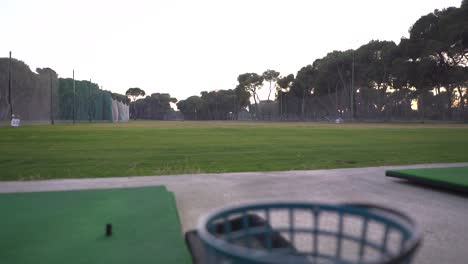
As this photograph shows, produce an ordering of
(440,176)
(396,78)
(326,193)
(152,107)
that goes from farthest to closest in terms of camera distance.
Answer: (152,107), (396,78), (440,176), (326,193)

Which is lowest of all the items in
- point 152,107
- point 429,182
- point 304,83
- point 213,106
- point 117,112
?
point 429,182

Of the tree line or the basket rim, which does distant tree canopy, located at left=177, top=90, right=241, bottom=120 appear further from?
the basket rim

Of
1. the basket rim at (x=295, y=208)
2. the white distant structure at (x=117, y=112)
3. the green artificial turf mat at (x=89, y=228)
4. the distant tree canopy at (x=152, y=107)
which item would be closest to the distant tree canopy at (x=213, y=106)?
the distant tree canopy at (x=152, y=107)

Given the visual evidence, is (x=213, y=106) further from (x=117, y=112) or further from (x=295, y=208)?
(x=295, y=208)

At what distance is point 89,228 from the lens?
9.98 ft

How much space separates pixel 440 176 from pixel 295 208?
500 centimetres

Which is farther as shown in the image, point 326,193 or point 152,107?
point 152,107

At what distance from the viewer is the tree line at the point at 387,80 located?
40.0 meters

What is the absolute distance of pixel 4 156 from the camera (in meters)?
10.1

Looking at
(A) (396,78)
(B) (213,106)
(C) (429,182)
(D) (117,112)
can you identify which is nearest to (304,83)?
(A) (396,78)

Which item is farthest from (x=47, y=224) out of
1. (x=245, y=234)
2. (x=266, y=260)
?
(x=266, y=260)

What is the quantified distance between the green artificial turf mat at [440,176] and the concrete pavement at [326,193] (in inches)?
4.6

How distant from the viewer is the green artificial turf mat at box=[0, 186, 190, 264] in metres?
2.44

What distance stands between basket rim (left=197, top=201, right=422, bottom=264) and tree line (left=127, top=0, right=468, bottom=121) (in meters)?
41.9
